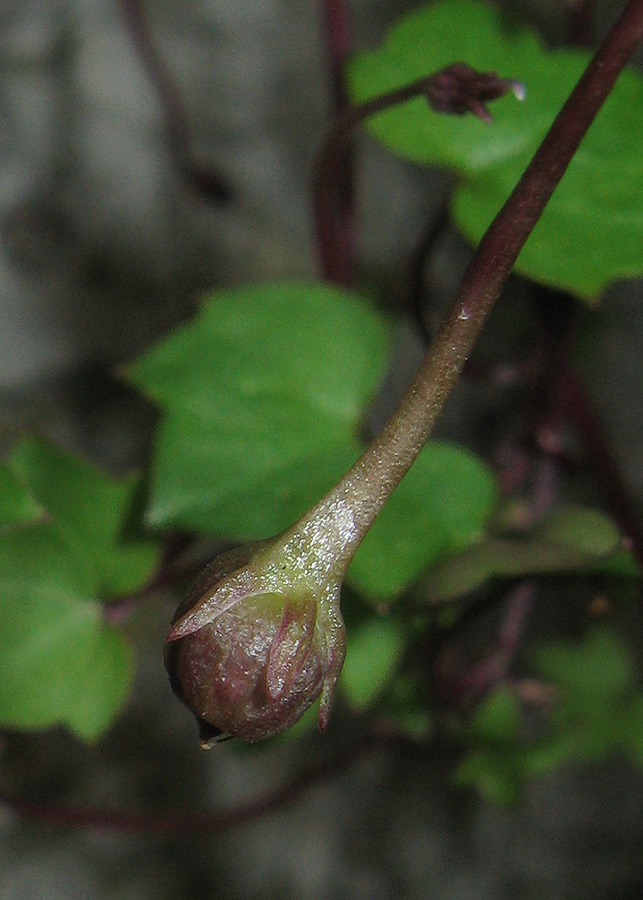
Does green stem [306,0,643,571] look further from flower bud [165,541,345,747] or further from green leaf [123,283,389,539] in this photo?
green leaf [123,283,389,539]

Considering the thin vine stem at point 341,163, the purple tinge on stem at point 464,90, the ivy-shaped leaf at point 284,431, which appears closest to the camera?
the purple tinge on stem at point 464,90

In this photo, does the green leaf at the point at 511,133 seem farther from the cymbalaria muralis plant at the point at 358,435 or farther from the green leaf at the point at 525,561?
the green leaf at the point at 525,561

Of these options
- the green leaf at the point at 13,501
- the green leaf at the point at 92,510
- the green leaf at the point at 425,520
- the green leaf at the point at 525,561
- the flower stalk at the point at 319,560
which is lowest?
the green leaf at the point at 92,510

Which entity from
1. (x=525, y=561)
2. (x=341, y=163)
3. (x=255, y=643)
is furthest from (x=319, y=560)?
(x=341, y=163)

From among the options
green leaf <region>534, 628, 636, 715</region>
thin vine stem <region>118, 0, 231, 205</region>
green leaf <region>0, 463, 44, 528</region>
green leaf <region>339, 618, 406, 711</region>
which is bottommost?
green leaf <region>534, 628, 636, 715</region>

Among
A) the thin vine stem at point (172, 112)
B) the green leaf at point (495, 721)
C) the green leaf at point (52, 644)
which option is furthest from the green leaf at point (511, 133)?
the green leaf at point (495, 721)

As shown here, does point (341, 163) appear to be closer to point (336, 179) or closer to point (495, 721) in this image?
point (336, 179)

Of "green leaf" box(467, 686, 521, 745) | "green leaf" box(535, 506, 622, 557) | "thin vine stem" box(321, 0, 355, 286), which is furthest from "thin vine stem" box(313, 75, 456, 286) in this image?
"green leaf" box(467, 686, 521, 745)
